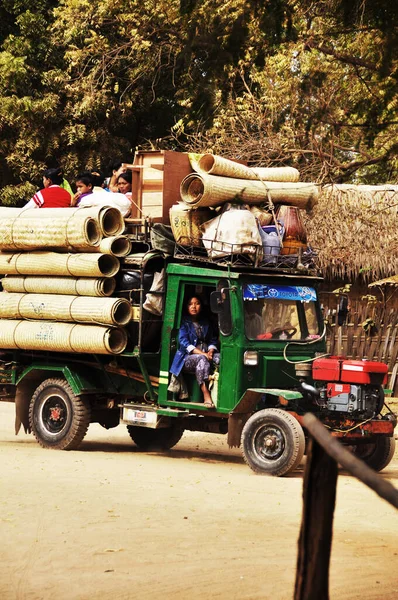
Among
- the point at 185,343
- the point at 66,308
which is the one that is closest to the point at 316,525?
the point at 185,343

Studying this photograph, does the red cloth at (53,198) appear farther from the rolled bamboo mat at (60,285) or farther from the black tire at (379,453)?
the black tire at (379,453)

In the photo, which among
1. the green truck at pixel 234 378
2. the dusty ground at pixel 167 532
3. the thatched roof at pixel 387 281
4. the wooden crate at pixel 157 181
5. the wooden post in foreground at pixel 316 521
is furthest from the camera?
the thatched roof at pixel 387 281

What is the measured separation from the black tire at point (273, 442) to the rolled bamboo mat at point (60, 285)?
8.10ft

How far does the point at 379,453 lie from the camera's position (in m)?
13.2

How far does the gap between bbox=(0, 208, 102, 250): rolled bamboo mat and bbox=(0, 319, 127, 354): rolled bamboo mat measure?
996 mm

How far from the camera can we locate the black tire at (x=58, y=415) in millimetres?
14156

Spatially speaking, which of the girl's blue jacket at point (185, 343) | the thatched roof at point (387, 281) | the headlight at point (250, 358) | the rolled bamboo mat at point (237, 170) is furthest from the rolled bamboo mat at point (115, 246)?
the thatched roof at point (387, 281)

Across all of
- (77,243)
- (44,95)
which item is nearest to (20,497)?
(77,243)

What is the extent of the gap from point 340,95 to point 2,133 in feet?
41.6

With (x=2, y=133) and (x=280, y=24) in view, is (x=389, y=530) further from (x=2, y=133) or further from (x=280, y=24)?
(x=2, y=133)

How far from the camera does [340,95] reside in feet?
46.8

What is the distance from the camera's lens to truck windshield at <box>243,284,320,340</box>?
1324cm

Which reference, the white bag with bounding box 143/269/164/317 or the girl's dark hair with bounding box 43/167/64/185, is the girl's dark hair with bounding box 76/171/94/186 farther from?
the white bag with bounding box 143/269/164/317

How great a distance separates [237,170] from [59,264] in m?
2.49
